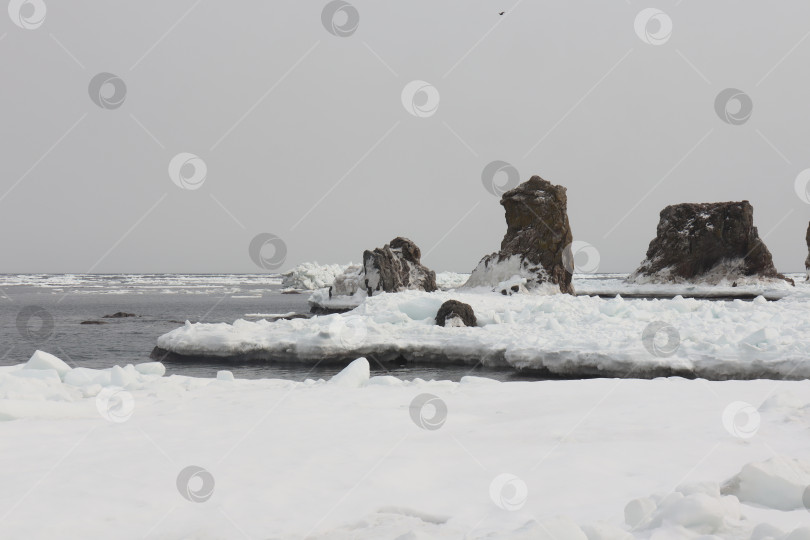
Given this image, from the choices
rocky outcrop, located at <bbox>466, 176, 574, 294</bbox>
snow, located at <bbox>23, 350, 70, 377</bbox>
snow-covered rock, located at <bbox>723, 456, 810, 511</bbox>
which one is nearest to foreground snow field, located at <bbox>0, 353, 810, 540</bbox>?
snow-covered rock, located at <bbox>723, 456, 810, 511</bbox>

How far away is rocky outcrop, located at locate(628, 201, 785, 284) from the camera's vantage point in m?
61.2

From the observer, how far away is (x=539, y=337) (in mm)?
17109

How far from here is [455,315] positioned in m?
21.1

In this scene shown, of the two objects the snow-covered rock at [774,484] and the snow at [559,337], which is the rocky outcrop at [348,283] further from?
the snow-covered rock at [774,484]

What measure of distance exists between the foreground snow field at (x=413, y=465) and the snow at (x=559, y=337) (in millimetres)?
6456

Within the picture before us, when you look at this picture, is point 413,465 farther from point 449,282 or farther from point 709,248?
point 449,282

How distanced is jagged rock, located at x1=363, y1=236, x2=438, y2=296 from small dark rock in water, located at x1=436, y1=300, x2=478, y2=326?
69.9 ft

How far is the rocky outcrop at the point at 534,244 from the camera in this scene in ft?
125

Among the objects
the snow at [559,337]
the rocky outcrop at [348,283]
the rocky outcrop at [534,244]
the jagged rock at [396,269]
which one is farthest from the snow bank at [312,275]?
the snow at [559,337]

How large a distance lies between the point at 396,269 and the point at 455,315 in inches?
923

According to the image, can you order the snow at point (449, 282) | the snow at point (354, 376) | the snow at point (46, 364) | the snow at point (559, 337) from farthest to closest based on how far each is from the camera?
1. the snow at point (449, 282)
2. the snow at point (559, 337)
3. the snow at point (46, 364)
4. the snow at point (354, 376)

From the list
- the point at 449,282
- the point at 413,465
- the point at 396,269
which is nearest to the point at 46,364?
the point at 413,465

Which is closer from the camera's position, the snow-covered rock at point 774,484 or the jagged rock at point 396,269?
the snow-covered rock at point 774,484

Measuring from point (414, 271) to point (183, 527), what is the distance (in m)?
42.4
